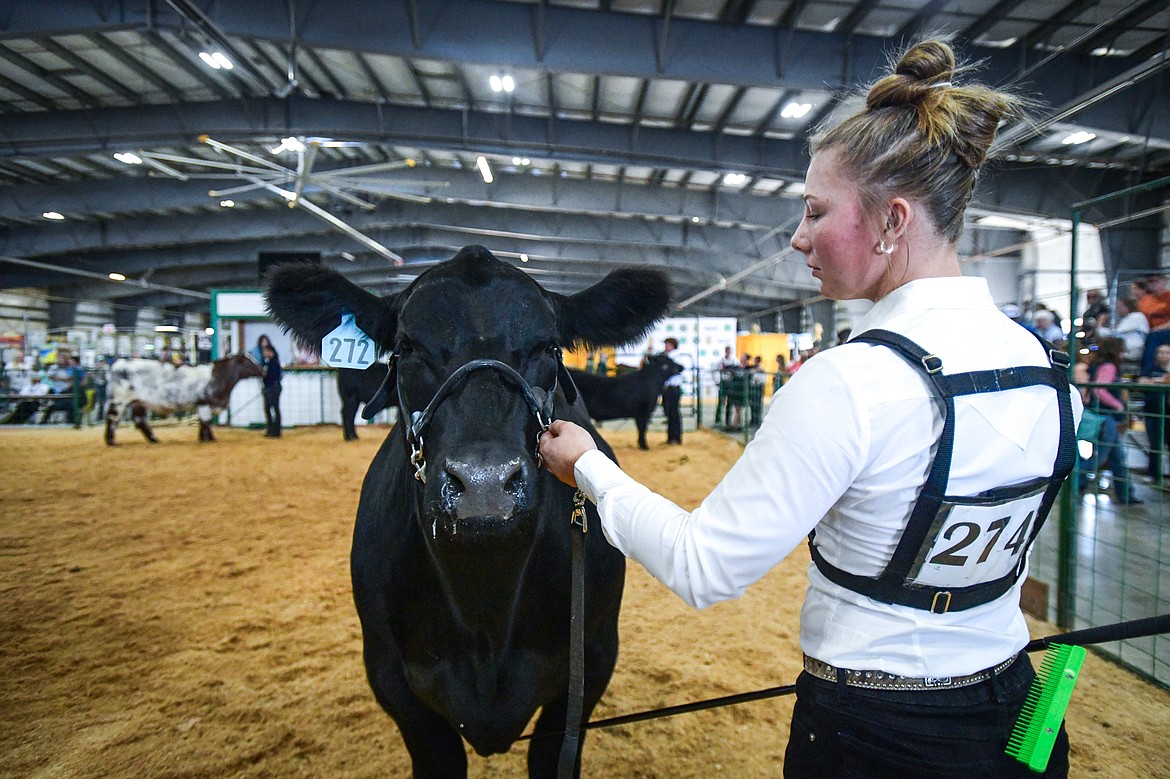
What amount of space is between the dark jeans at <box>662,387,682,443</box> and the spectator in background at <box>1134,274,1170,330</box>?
691cm

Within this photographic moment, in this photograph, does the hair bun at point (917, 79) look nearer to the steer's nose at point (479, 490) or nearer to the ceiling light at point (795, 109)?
the steer's nose at point (479, 490)

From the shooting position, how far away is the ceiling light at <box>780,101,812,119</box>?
33.3 feet

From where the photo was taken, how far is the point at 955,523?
2.95 ft

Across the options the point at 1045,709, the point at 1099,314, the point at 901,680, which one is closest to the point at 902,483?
the point at 901,680

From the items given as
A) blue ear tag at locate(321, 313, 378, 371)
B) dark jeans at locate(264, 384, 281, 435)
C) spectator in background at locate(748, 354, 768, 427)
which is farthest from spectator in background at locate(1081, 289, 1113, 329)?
dark jeans at locate(264, 384, 281, 435)

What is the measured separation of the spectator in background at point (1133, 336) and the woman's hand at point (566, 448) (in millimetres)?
6434

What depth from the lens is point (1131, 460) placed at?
21.8ft

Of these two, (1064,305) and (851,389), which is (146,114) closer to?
(851,389)

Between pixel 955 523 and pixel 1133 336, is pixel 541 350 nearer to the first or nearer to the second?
pixel 955 523

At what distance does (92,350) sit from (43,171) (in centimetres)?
658

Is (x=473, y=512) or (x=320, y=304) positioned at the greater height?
(x=320, y=304)

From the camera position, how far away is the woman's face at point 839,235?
996 millimetres

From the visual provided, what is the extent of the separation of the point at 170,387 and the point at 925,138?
14638mm

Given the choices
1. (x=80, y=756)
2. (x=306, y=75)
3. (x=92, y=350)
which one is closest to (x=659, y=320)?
(x=80, y=756)
